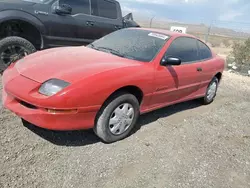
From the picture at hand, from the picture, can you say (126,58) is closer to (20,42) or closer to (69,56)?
(69,56)

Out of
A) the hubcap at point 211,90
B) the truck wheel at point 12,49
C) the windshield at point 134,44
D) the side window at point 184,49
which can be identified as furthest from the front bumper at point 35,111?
the hubcap at point 211,90

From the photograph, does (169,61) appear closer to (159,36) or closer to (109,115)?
(159,36)

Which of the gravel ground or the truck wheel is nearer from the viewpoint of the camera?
the gravel ground

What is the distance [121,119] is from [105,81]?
646mm

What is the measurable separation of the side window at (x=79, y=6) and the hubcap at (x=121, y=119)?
3742 mm

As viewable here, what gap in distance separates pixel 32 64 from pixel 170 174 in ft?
7.22

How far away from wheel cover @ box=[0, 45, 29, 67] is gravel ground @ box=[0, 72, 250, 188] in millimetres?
1800

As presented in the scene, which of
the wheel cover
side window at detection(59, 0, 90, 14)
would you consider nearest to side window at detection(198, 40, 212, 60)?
side window at detection(59, 0, 90, 14)

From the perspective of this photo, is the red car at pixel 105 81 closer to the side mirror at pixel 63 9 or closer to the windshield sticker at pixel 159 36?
the windshield sticker at pixel 159 36

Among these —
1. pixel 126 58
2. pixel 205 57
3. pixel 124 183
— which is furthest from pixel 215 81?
pixel 124 183

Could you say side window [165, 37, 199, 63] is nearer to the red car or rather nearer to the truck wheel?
the red car

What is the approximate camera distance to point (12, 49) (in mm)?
5422

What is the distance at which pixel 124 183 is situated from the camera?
2.81 meters

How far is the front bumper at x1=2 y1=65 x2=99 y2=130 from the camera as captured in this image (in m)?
2.98
